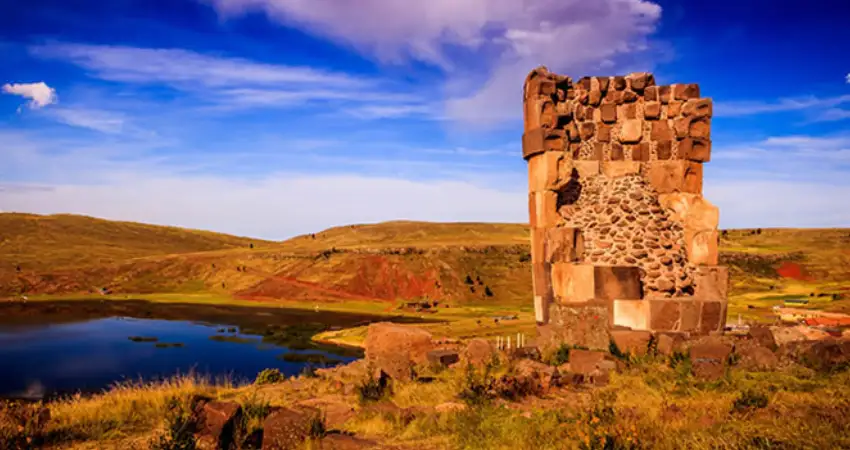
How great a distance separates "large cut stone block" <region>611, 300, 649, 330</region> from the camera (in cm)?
1023

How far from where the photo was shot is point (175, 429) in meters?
5.98

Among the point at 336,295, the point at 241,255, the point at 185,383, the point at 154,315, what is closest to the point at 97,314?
the point at 154,315

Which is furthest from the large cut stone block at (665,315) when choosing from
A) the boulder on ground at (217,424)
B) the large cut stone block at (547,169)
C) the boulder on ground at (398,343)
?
the boulder on ground at (217,424)

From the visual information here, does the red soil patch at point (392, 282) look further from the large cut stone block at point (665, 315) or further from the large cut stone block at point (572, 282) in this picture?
the large cut stone block at point (665, 315)

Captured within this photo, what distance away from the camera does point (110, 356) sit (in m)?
33.2

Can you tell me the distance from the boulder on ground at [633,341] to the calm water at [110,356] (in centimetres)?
1823

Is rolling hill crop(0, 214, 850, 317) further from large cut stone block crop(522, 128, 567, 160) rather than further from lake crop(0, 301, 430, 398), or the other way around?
large cut stone block crop(522, 128, 567, 160)

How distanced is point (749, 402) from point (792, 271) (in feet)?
191

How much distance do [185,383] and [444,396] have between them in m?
4.26

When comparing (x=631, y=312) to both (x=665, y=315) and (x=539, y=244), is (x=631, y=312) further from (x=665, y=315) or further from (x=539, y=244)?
(x=539, y=244)

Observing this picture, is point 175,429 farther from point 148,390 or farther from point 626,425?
point 626,425

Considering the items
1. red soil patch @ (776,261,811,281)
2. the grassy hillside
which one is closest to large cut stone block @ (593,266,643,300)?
red soil patch @ (776,261,811,281)

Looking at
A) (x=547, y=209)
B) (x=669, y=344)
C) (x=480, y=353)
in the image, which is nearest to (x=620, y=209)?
(x=547, y=209)

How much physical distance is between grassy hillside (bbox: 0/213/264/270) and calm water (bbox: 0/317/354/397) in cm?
4305
